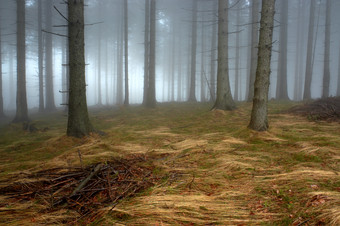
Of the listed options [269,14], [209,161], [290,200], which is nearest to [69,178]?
[209,161]

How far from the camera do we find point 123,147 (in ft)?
12.6

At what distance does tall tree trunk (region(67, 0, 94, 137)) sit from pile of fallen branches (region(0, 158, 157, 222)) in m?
2.55

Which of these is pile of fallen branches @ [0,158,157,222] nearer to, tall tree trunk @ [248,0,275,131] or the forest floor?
the forest floor

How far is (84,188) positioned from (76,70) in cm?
378

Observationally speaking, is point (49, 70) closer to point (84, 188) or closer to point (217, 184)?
point (84, 188)


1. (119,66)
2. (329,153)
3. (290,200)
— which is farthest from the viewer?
(119,66)

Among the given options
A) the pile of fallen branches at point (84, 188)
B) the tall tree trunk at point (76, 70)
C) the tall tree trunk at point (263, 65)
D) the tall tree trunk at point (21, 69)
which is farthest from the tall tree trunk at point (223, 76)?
the tall tree trunk at point (21, 69)

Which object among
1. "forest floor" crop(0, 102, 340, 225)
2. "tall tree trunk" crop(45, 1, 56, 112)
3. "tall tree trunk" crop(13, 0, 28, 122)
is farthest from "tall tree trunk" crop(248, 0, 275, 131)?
"tall tree trunk" crop(45, 1, 56, 112)

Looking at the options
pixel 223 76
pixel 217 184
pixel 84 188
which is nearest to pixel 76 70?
pixel 84 188

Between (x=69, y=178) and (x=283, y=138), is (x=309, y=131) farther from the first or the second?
(x=69, y=178)

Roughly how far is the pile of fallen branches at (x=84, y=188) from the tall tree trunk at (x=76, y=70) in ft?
8.36

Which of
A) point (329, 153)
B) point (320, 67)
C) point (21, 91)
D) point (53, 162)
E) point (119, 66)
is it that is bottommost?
point (53, 162)

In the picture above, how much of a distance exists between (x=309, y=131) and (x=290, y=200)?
3447 millimetres

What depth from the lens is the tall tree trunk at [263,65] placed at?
4176 mm
